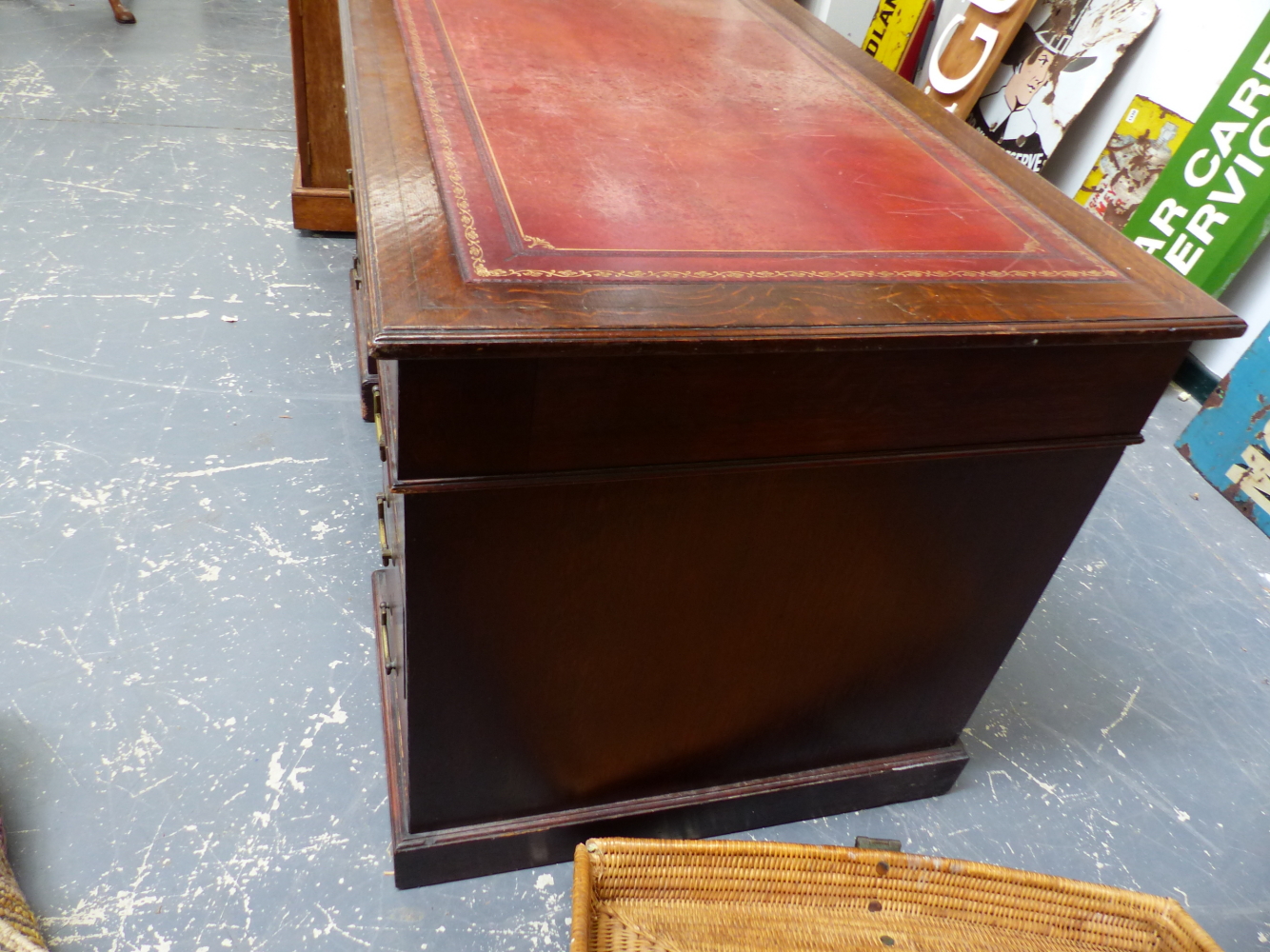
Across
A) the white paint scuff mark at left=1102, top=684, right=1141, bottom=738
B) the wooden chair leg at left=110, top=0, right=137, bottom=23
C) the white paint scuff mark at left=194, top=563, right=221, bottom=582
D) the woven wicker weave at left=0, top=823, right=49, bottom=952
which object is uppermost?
the woven wicker weave at left=0, top=823, right=49, bottom=952

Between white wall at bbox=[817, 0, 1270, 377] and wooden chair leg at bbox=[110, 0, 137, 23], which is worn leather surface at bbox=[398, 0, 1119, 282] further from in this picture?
wooden chair leg at bbox=[110, 0, 137, 23]

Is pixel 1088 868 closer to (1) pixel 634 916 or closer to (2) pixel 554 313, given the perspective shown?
(1) pixel 634 916

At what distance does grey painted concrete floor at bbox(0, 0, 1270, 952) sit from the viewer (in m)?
1.34

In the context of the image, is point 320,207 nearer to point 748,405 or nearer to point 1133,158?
point 748,405

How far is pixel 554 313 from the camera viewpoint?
85cm

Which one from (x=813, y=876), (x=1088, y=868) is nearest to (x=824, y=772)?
(x=813, y=876)

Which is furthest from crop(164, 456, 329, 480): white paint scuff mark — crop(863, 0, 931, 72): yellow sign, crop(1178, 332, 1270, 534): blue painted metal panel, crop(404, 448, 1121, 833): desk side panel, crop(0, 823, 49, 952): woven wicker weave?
crop(863, 0, 931, 72): yellow sign

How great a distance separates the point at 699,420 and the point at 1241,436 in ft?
6.95

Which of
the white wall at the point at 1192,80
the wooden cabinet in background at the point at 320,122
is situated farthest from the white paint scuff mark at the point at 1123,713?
the wooden cabinet in background at the point at 320,122

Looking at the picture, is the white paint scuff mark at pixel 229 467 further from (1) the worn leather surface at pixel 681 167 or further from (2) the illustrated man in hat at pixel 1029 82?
(2) the illustrated man in hat at pixel 1029 82

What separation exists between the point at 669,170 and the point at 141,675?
4.09 feet

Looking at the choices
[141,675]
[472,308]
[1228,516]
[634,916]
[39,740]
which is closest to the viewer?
[472,308]

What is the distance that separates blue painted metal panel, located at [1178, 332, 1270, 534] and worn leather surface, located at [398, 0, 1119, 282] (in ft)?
4.85

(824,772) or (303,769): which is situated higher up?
(824,772)
